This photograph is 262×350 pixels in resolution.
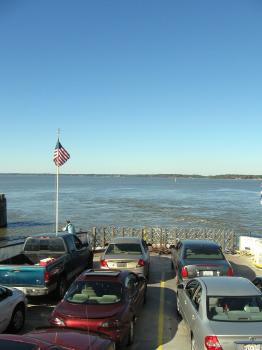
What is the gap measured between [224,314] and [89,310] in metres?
2.32

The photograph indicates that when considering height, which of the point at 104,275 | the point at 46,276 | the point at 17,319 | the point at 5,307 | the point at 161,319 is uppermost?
the point at 104,275

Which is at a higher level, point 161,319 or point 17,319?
point 17,319

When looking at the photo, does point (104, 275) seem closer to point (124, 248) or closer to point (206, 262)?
point (206, 262)

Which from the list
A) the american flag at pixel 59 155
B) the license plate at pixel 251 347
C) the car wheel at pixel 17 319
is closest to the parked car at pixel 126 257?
the car wheel at pixel 17 319

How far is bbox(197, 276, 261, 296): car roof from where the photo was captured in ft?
23.6

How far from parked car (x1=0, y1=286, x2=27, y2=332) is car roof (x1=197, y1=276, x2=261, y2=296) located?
3828 mm

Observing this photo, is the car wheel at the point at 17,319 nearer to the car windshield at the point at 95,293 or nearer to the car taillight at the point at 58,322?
the car windshield at the point at 95,293

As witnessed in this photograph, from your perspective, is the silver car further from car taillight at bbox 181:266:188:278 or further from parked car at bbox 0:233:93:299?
parked car at bbox 0:233:93:299

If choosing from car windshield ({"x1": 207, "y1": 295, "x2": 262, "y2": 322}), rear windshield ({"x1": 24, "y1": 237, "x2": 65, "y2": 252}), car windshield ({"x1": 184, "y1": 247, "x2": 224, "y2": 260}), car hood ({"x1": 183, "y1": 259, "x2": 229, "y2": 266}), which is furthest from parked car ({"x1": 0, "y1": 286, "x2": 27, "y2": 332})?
→ car windshield ({"x1": 184, "y1": 247, "x2": 224, "y2": 260})

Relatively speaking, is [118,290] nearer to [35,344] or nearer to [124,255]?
[35,344]

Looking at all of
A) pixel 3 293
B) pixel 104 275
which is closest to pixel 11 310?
pixel 3 293

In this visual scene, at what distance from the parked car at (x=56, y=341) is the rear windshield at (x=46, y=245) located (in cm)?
628

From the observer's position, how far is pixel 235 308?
6934 millimetres

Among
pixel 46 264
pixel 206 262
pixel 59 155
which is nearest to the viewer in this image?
pixel 46 264
